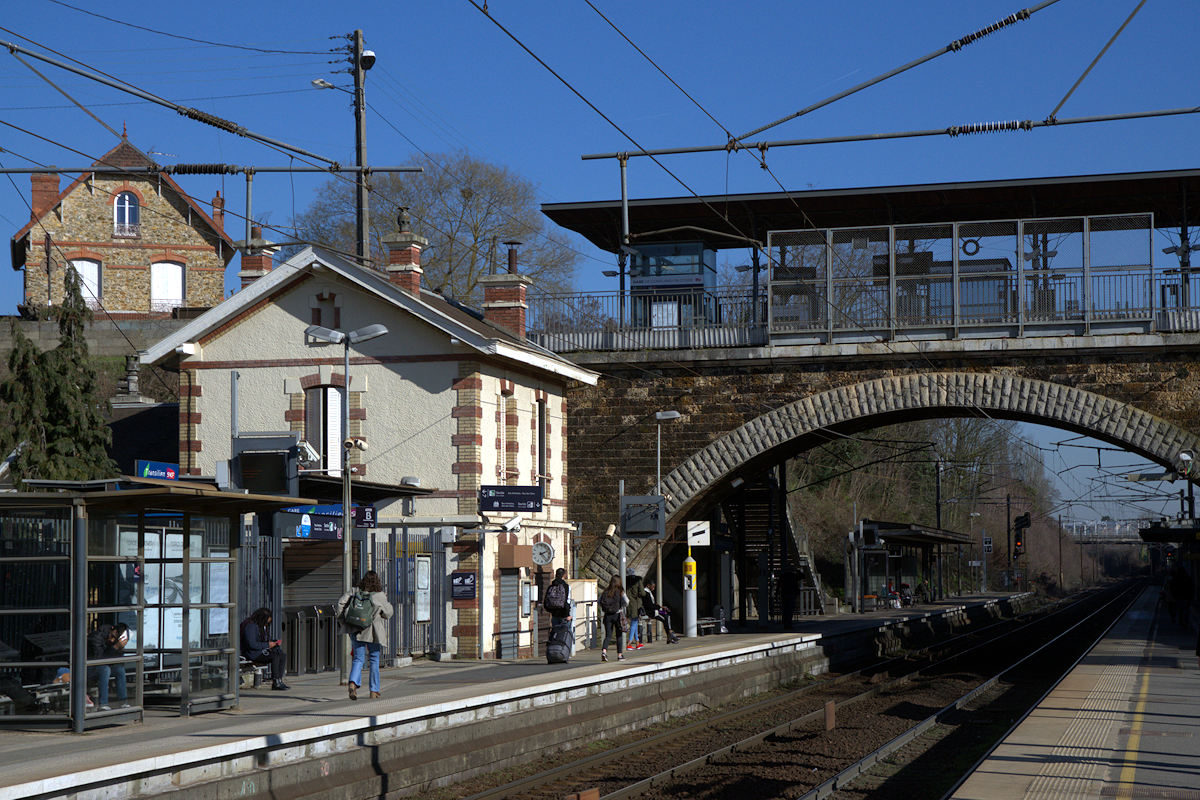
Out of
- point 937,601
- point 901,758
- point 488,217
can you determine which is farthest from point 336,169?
point 937,601

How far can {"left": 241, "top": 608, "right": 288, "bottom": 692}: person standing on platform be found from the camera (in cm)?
1806

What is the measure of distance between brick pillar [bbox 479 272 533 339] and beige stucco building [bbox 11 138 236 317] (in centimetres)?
2360

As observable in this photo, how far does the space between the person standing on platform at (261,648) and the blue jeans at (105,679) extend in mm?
3943

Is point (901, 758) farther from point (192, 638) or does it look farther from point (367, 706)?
point (192, 638)

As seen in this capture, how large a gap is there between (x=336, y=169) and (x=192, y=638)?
789 centimetres

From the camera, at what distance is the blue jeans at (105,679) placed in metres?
13.6

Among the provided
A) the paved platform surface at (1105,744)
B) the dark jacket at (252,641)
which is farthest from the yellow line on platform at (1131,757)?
the dark jacket at (252,641)

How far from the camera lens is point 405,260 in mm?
27219

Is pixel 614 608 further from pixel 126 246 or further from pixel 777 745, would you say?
pixel 126 246

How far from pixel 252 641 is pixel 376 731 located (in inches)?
221

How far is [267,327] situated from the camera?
1027 inches

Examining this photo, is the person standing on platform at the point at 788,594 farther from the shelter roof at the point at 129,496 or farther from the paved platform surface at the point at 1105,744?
the shelter roof at the point at 129,496

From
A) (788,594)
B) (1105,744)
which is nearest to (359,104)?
(788,594)

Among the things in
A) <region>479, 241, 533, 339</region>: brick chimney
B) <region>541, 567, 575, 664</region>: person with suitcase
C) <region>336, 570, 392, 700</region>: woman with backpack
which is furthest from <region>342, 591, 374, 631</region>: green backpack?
<region>479, 241, 533, 339</region>: brick chimney
